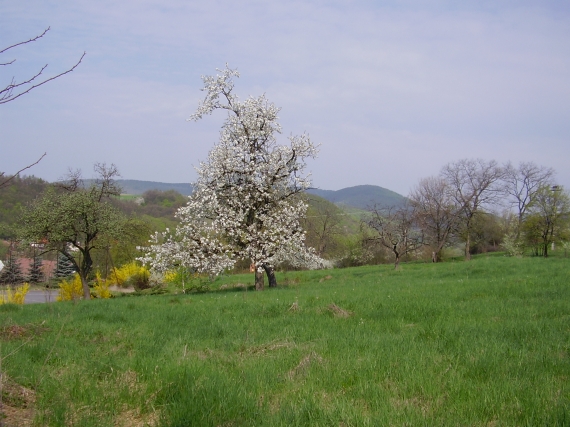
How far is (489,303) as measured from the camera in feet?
36.8

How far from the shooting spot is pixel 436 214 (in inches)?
2152

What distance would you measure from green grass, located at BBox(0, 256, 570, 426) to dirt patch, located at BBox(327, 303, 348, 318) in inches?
4.0

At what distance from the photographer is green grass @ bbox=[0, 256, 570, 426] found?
461cm

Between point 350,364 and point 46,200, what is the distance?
24163mm

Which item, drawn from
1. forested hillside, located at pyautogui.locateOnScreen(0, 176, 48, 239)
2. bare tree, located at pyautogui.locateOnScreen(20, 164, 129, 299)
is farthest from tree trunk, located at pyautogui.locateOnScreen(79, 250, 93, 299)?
forested hillside, located at pyautogui.locateOnScreen(0, 176, 48, 239)

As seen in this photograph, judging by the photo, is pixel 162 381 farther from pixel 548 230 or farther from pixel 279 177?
pixel 548 230

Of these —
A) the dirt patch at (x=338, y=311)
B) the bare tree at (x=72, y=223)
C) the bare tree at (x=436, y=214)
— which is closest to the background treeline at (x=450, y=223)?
the bare tree at (x=436, y=214)

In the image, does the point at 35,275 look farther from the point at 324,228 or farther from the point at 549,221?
the point at 324,228

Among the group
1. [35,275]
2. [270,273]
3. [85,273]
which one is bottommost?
[85,273]

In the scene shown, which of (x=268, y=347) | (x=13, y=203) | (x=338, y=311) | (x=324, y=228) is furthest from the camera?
(x=324, y=228)

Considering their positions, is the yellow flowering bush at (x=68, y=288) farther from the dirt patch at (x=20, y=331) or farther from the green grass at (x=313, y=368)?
the dirt patch at (x=20, y=331)

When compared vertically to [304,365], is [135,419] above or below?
below

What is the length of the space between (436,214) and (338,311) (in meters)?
47.2

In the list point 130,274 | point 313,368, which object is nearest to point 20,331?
point 313,368
